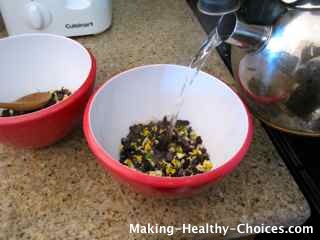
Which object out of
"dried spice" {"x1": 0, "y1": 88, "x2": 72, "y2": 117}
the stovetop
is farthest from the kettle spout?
"dried spice" {"x1": 0, "y1": 88, "x2": 72, "y2": 117}

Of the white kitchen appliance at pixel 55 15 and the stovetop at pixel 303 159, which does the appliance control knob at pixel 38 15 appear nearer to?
the white kitchen appliance at pixel 55 15

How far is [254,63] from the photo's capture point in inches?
21.9

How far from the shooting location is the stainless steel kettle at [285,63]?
1.63 ft

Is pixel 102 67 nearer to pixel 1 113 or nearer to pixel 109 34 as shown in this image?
pixel 109 34

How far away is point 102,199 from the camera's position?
0.53 metres

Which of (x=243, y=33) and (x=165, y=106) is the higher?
(x=243, y=33)

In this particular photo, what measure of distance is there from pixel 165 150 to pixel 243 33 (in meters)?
0.23

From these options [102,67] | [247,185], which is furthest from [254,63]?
[102,67]

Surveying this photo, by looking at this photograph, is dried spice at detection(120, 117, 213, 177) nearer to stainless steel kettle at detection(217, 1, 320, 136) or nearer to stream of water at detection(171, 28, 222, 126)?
stream of water at detection(171, 28, 222, 126)

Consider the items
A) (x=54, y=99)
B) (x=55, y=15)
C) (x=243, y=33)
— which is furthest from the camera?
(x=55, y=15)

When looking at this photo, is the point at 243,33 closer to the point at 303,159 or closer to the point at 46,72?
the point at 303,159

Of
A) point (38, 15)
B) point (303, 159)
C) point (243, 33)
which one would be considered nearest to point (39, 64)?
point (38, 15)

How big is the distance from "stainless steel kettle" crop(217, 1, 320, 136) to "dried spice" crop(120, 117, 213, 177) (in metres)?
0.14

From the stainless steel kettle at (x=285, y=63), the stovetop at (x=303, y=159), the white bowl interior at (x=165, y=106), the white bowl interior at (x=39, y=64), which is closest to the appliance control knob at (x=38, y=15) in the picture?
the white bowl interior at (x=39, y=64)
